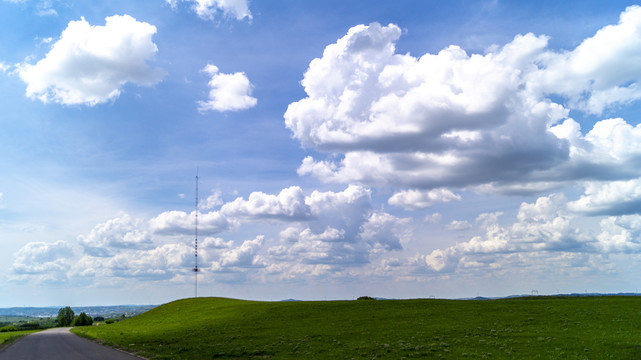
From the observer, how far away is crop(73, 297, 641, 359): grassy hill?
3762cm

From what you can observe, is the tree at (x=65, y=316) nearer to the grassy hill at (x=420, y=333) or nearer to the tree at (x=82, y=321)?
the tree at (x=82, y=321)

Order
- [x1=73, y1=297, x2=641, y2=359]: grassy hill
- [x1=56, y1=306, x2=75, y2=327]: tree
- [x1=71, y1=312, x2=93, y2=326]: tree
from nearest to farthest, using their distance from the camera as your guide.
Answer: [x1=73, y1=297, x2=641, y2=359]: grassy hill, [x1=71, y1=312, x2=93, y2=326]: tree, [x1=56, y1=306, x2=75, y2=327]: tree

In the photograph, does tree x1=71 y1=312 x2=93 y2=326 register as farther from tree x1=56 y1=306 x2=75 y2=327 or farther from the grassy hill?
the grassy hill

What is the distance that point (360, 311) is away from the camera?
7375cm

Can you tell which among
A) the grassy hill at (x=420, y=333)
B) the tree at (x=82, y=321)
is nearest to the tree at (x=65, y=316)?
the tree at (x=82, y=321)

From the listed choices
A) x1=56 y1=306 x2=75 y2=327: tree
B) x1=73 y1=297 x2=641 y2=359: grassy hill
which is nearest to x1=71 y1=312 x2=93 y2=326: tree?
x1=56 y1=306 x2=75 y2=327: tree

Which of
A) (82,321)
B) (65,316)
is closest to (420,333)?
(82,321)

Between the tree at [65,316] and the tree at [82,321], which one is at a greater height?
the tree at [82,321]

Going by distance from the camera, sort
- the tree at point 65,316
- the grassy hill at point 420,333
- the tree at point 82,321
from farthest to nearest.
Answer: the tree at point 65,316 → the tree at point 82,321 → the grassy hill at point 420,333

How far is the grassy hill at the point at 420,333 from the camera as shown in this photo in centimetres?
3762

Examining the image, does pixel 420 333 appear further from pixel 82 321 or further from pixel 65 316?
pixel 65 316

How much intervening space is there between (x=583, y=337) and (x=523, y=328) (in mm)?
8407

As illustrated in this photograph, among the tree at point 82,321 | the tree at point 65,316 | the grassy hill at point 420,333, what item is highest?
the grassy hill at point 420,333

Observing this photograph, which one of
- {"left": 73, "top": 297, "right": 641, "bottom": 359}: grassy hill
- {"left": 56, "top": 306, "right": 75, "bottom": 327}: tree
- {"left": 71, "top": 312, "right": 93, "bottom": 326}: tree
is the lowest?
{"left": 56, "top": 306, "right": 75, "bottom": 327}: tree
